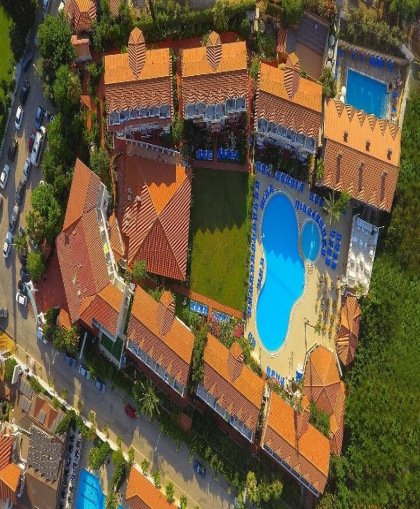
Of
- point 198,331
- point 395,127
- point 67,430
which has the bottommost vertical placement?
point 67,430

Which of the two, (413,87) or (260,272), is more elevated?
(413,87)

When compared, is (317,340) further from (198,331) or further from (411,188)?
(411,188)

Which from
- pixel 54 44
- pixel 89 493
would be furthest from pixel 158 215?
pixel 89 493

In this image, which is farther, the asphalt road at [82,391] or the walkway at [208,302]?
the asphalt road at [82,391]

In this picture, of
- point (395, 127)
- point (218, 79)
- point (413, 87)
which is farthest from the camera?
point (413, 87)

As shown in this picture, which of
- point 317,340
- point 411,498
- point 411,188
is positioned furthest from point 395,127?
point 411,498

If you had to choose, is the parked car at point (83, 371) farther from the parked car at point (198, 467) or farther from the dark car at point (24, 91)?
the dark car at point (24, 91)

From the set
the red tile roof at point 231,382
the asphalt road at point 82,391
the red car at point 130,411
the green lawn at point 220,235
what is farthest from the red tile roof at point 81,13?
→ the red car at point 130,411
